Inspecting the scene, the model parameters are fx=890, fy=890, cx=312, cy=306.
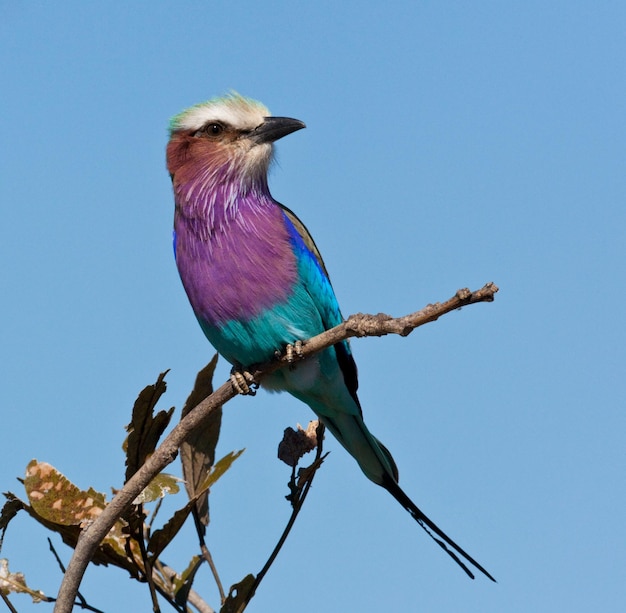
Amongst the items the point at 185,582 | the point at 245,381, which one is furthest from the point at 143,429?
the point at 245,381

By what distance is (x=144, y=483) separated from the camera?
2543mm

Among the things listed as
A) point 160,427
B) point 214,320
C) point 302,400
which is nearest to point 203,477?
point 160,427

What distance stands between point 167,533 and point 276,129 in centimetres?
248

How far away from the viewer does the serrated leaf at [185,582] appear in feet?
8.65

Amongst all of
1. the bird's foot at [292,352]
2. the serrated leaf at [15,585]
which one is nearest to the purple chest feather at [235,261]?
the bird's foot at [292,352]

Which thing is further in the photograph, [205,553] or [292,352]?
[292,352]

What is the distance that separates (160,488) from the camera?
2.80 metres

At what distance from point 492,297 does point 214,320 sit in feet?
7.28

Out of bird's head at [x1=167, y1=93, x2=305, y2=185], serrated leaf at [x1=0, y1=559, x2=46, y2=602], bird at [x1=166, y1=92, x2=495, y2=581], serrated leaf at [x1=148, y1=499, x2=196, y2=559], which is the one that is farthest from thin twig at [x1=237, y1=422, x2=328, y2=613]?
bird's head at [x1=167, y1=93, x2=305, y2=185]

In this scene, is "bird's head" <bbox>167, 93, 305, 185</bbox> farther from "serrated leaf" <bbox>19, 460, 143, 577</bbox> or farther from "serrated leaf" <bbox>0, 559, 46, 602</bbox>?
"serrated leaf" <bbox>0, 559, 46, 602</bbox>

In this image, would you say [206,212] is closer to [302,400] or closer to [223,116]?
[223,116]

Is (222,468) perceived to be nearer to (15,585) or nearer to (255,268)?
(15,585)

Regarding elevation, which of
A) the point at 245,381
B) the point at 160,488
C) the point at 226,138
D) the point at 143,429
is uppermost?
the point at 226,138

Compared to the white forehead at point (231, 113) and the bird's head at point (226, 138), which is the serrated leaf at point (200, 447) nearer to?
the bird's head at point (226, 138)
